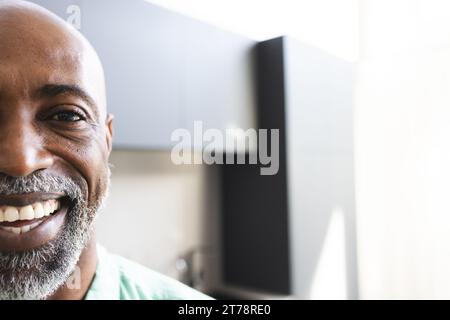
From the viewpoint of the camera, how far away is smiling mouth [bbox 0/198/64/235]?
60cm

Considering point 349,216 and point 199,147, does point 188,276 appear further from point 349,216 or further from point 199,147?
point 349,216

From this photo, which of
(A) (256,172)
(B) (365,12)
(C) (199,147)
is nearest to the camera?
(B) (365,12)

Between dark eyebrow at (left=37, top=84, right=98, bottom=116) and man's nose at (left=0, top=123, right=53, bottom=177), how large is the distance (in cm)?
6

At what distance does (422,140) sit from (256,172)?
2.29ft

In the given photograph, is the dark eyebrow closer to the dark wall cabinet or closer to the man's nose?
the man's nose

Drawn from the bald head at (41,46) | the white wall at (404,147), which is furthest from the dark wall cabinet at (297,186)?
the bald head at (41,46)

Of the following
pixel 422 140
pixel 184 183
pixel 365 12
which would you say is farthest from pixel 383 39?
pixel 184 183

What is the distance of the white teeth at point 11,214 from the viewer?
23.3 inches

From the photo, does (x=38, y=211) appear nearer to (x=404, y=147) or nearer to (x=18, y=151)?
(x=18, y=151)

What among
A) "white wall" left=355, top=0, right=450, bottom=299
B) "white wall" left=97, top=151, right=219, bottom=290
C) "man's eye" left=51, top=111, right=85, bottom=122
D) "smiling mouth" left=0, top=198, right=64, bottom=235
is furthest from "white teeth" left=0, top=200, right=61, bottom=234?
"white wall" left=355, top=0, right=450, bottom=299

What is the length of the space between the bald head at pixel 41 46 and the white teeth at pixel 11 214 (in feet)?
0.64

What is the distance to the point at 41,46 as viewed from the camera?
605 millimetres

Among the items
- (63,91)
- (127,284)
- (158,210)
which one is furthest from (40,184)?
(158,210)
